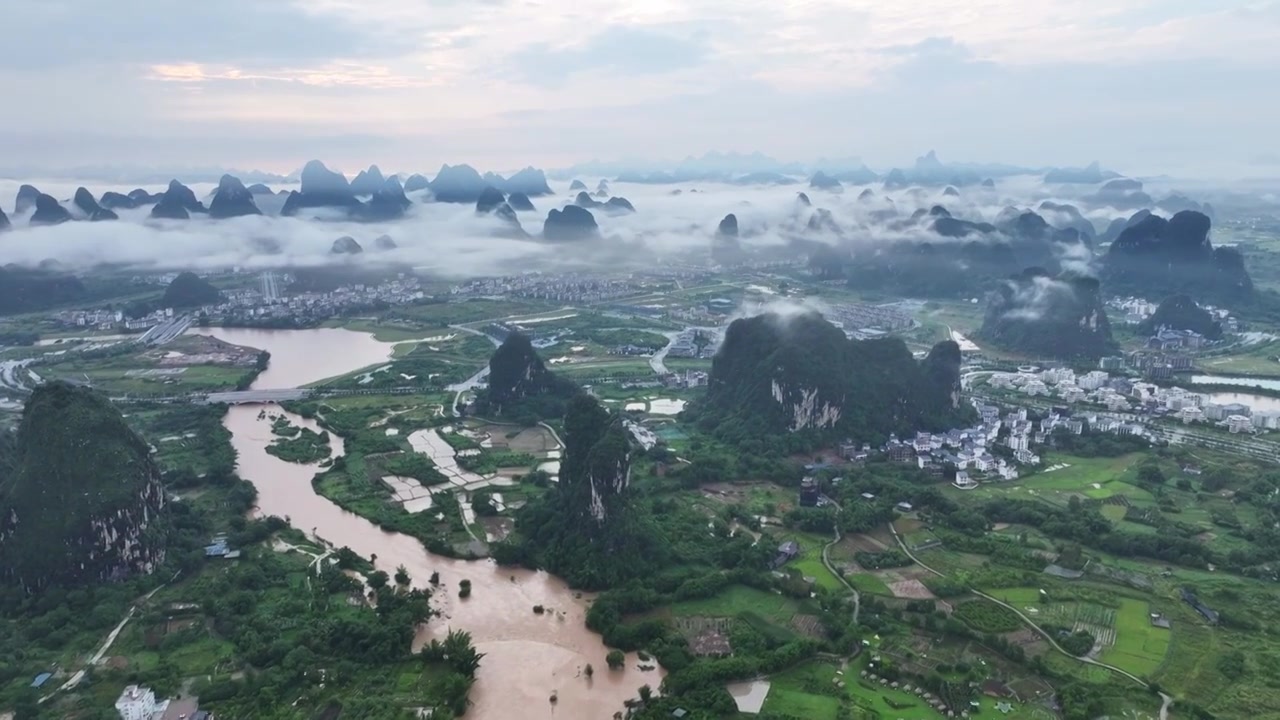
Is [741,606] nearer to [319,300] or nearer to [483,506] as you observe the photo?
[483,506]

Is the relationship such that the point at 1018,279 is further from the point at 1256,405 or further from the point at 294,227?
the point at 294,227

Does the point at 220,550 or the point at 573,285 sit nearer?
the point at 220,550

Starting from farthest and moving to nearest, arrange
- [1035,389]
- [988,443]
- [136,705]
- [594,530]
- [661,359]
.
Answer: [661,359]
[1035,389]
[988,443]
[594,530]
[136,705]

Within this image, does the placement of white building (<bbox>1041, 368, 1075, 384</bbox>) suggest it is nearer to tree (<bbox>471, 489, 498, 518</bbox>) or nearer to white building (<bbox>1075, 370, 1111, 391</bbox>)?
white building (<bbox>1075, 370, 1111, 391</bbox>)

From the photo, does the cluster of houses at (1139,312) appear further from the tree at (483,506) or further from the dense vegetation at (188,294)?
the dense vegetation at (188,294)

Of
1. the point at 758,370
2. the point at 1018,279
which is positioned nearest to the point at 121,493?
the point at 758,370

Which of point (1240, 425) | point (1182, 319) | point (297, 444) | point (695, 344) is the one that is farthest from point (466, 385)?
point (1182, 319)

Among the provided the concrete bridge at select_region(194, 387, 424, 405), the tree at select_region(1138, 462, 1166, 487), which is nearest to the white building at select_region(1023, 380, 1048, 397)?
the tree at select_region(1138, 462, 1166, 487)
